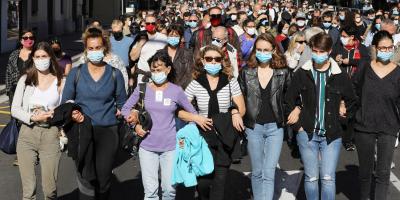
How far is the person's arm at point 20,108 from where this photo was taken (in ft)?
17.8

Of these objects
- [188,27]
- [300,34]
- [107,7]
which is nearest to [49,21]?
[107,7]

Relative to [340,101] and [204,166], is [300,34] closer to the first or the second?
[340,101]

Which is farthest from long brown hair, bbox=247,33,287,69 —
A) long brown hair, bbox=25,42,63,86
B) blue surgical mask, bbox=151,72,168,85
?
long brown hair, bbox=25,42,63,86

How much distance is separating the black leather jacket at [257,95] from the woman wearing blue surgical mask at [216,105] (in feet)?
0.52

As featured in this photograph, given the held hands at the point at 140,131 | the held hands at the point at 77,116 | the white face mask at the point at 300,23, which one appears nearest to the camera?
the held hands at the point at 77,116

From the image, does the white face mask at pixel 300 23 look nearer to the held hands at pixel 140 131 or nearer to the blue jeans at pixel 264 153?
the blue jeans at pixel 264 153

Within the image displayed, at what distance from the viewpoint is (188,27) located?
14047 millimetres

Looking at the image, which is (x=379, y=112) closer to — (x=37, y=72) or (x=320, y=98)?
(x=320, y=98)

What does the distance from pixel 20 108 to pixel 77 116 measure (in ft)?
2.08

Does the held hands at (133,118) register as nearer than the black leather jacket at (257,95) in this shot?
Yes

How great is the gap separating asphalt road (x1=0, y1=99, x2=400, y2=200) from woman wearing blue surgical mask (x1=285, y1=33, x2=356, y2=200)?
1291 millimetres

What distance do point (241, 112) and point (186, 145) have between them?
0.62 meters

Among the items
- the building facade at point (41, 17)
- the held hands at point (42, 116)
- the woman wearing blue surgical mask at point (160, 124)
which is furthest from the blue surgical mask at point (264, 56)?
the building facade at point (41, 17)

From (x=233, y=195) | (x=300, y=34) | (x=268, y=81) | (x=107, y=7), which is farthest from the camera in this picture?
(x=107, y=7)
